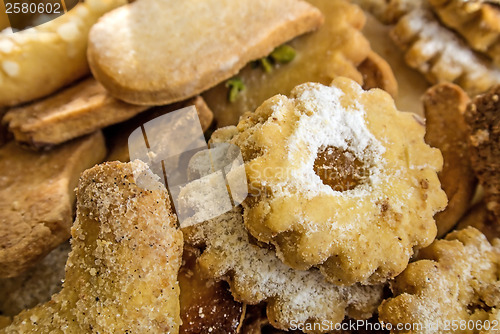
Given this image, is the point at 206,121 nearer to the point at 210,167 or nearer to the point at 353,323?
the point at 210,167

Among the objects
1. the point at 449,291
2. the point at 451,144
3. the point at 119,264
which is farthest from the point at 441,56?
the point at 119,264

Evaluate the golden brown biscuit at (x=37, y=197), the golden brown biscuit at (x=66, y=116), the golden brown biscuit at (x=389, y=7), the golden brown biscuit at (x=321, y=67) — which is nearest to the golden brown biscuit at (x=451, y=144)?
the golden brown biscuit at (x=321, y=67)

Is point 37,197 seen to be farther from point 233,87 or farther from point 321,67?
point 321,67

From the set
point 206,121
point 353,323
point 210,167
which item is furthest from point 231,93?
point 353,323

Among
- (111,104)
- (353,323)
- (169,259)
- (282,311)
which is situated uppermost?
(111,104)

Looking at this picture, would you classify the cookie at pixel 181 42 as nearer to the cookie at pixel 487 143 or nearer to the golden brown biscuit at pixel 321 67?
the golden brown biscuit at pixel 321 67

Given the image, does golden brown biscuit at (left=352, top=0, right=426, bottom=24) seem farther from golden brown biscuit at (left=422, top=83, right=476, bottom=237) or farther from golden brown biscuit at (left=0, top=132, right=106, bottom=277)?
golden brown biscuit at (left=0, top=132, right=106, bottom=277)

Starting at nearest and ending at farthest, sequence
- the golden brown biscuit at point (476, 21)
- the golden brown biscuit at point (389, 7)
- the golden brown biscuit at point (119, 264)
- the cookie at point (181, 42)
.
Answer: the golden brown biscuit at point (119, 264), the cookie at point (181, 42), the golden brown biscuit at point (476, 21), the golden brown biscuit at point (389, 7)

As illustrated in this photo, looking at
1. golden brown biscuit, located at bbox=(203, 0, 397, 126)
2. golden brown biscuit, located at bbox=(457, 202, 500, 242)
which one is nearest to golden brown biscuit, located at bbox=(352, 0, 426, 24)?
golden brown biscuit, located at bbox=(203, 0, 397, 126)
